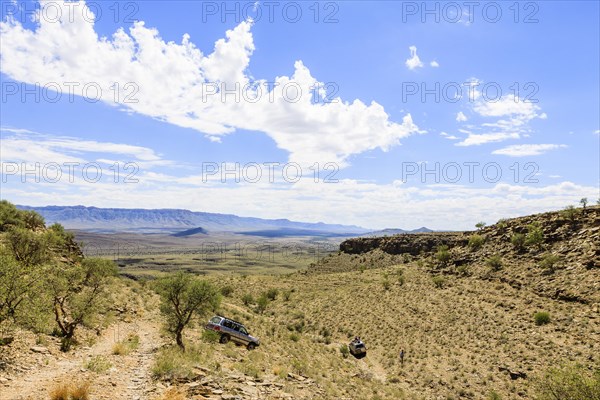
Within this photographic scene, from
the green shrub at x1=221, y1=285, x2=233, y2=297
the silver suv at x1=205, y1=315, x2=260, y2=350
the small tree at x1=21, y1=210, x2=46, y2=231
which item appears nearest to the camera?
the silver suv at x1=205, y1=315, x2=260, y2=350

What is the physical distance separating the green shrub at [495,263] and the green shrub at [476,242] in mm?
8485

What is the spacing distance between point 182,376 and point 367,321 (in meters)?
30.7

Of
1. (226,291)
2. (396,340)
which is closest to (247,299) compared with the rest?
(226,291)

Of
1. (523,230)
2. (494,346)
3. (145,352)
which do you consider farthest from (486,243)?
(145,352)

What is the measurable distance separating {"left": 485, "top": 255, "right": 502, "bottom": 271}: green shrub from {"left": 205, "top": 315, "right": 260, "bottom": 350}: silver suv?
3422cm

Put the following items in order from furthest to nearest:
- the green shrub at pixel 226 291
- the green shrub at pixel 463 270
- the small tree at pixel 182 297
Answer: the green shrub at pixel 226 291
the green shrub at pixel 463 270
the small tree at pixel 182 297

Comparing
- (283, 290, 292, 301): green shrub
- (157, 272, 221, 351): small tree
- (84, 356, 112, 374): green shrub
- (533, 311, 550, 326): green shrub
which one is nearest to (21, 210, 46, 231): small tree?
(157, 272, 221, 351): small tree

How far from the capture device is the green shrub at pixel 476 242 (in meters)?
55.7

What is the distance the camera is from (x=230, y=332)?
2759 cm

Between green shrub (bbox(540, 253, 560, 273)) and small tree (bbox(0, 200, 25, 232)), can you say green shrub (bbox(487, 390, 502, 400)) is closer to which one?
green shrub (bbox(540, 253, 560, 273))

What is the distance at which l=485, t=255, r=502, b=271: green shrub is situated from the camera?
45747 mm

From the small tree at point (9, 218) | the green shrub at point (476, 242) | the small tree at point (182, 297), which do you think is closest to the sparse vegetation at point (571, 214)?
the green shrub at point (476, 242)

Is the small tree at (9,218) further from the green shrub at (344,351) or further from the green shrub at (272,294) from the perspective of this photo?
the green shrub at (344,351)

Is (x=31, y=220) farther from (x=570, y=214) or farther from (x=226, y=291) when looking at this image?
(x=570, y=214)
